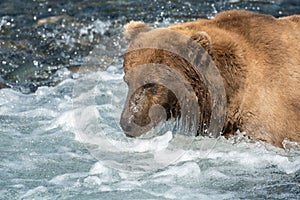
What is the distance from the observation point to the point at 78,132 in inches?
300

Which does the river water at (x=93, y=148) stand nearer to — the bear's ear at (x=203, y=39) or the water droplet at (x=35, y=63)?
the water droplet at (x=35, y=63)

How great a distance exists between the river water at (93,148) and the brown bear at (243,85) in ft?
0.66

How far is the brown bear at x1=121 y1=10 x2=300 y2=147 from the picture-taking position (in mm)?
6266

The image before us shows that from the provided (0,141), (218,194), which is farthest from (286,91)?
(0,141)

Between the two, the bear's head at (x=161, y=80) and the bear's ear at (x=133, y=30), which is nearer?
the bear's head at (x=161, y=80)

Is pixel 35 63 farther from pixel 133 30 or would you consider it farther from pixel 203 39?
pixel 203 39

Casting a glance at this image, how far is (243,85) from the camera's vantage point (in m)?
6.33

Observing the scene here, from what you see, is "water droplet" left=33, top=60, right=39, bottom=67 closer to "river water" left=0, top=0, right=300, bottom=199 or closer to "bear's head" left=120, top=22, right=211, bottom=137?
"river water" left=0, top=0, right=300, bottom=199

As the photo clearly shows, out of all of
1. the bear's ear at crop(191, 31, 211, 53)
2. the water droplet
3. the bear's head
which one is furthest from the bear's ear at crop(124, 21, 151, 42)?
the water droplet

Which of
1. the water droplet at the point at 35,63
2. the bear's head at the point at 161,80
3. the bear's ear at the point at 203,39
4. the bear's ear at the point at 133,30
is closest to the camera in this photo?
the bear's ear at the point at 203,39

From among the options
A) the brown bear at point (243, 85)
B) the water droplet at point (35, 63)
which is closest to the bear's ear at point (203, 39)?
the brown bear at point (243, 85)

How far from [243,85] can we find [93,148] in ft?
5.95

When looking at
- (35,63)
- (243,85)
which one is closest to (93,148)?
(243,85)

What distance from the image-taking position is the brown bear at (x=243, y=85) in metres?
6.27
